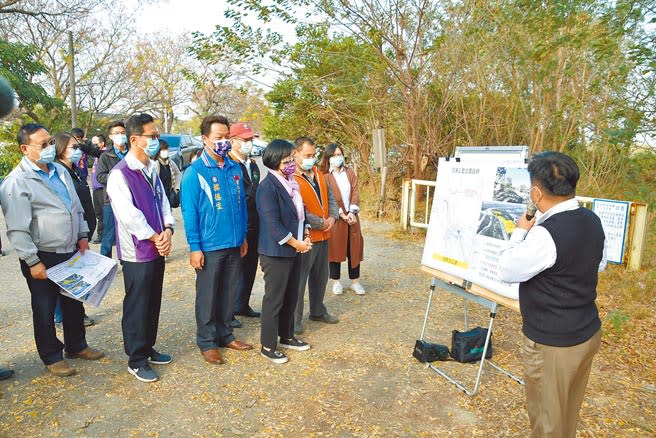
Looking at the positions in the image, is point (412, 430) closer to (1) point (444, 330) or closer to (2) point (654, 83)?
(1) point (444, 330)

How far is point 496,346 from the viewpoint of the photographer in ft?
13.8

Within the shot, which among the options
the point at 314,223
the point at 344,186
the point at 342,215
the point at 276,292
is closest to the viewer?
the point at 276,292

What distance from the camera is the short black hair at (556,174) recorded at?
7.18ft

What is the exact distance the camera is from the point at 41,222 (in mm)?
3332

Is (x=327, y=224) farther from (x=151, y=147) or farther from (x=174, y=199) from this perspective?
(x=174, y=199)

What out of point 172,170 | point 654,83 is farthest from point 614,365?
point 172,170

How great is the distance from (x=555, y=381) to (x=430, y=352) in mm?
1587

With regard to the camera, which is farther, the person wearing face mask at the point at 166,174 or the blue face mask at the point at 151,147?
the person wearing face mask at the point at 166,174

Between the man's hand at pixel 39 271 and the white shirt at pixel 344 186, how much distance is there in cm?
310

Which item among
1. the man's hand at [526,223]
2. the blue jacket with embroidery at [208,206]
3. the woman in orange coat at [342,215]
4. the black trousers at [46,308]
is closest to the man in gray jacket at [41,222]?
the black trousers at [46,308]

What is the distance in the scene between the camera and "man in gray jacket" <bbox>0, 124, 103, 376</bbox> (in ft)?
10.6

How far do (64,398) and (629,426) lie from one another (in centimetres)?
383

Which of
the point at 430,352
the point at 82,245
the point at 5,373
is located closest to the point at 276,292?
the point at 430,352

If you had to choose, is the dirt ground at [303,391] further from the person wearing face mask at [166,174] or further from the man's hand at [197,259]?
the person wearing face mask at [166,174]
